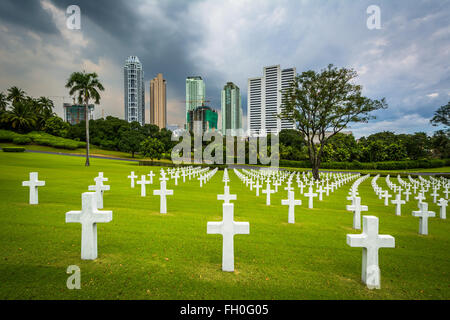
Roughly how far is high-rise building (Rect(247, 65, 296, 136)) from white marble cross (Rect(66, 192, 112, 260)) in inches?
5287

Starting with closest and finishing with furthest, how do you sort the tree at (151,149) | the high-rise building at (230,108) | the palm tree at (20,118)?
the tree at (151,149), the palm tree at (20,118), the high-rise building at (230,108)

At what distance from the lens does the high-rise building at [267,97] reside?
451ft

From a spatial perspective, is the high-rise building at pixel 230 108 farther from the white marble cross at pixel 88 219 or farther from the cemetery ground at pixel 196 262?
the white marble cross at pixel 88 219

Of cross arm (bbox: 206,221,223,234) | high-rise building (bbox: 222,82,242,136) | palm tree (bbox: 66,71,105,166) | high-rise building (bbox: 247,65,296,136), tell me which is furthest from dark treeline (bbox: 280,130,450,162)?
high-rise building (bbox: 222,82,242,136)

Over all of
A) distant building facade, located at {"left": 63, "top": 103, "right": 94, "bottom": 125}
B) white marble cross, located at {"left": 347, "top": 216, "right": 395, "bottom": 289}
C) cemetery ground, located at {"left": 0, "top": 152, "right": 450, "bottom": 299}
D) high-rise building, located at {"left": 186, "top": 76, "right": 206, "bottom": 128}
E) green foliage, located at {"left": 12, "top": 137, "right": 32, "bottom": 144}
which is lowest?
cemetery ground, located at {"left": 0, "top": 152, "right": 450, "bottom": 299}

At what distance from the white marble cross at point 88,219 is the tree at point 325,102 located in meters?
26.5

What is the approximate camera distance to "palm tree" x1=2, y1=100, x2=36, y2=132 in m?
58.6

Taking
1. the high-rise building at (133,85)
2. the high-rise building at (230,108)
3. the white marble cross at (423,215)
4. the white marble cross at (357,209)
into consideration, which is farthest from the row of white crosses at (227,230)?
the high-rise building at (133,85)

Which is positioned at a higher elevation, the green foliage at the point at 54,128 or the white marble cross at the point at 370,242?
the green foliage at the point at 54,128

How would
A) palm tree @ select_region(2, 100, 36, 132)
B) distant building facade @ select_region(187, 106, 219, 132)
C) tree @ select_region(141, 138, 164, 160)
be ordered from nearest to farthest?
tree @ select_region(141, 138, 164, 160) → palm tree @ select_region(2, 100, 36, 132) → distant building facade @ select_region(187, 106, 219, 132)

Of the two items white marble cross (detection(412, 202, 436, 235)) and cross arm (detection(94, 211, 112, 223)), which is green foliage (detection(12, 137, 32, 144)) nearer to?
cross arm (detection(94, 211, 112, 223))

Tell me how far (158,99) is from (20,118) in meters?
94.2

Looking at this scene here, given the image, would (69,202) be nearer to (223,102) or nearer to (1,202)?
(1,202)
